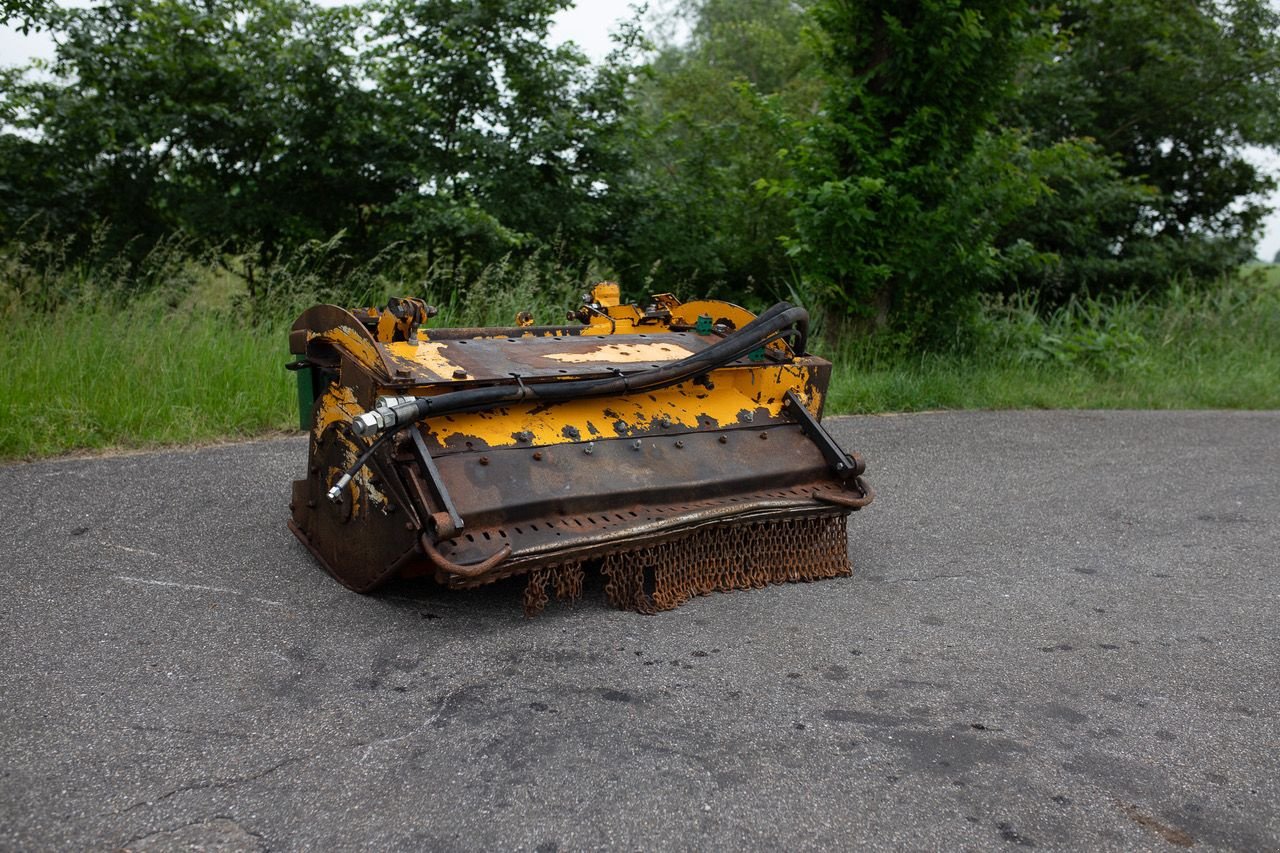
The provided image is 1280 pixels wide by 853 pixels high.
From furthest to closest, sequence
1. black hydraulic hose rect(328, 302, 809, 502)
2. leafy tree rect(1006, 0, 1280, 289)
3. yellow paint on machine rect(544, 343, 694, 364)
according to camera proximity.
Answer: leafy tree rect(1006, 0, 1280, 289) < yellow paint on machine rect(544, 343, 694, 364) < black hydraulic hose rect(328, 302, 809, 502)

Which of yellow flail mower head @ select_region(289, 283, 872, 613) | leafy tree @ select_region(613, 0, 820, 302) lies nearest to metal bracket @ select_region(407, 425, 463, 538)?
yellow flail mower head @ select_region(289, 283, 872, 613)

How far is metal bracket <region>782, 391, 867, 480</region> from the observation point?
391 centimetres

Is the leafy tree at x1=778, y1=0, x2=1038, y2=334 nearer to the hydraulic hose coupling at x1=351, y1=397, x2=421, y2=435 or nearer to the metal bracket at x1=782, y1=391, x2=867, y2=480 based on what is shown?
the metal bracket at x1=782, y1=391, x2=867, y2=480

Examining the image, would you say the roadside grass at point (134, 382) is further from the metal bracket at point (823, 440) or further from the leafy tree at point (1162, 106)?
the leafy tree at point (1162, 106)

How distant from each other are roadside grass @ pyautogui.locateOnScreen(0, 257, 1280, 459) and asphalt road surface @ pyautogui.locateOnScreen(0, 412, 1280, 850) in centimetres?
108

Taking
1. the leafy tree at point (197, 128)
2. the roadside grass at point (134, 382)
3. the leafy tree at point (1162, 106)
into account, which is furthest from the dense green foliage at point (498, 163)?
the leafy tree at point (1162, 106)

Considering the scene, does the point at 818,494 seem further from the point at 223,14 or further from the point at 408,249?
the point at 223,14

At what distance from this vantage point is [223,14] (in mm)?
8727

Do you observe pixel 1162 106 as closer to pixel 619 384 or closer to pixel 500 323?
pixel 500 323

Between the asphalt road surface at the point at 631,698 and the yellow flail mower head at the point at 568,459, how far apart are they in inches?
6.5

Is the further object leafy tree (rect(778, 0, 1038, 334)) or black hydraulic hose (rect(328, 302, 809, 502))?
leafy tree (rect(778, 0, 1038, 334))

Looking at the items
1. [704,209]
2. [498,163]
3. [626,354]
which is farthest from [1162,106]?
[626,354]

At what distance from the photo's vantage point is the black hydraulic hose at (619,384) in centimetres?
327

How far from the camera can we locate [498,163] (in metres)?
9.11
